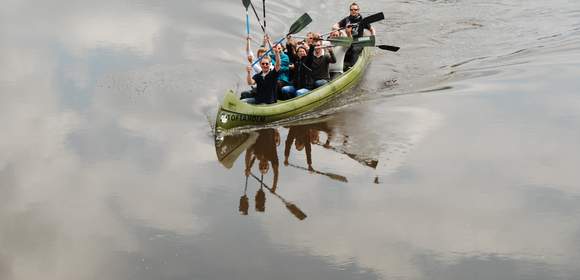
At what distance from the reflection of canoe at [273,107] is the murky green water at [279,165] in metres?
0.33

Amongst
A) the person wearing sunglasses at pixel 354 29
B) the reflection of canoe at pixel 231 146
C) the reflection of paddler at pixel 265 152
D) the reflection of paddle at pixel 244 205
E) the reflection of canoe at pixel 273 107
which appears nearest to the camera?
the reflection of paddle at pixel 244 205

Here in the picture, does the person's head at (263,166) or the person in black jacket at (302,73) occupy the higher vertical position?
the person in black jacket at (302,73)

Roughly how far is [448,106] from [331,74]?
329 cm

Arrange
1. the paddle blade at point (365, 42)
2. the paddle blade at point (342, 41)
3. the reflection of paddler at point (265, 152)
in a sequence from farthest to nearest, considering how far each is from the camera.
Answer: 1. the paddle blade at point (365, 42)
2. the paddle blade at point (342, 41)
3. the reflection of paddler at point (265, 152)

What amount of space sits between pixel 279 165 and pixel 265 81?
2.30 metres

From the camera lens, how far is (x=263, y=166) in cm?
1404

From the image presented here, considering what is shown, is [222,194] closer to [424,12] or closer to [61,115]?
[61,115]

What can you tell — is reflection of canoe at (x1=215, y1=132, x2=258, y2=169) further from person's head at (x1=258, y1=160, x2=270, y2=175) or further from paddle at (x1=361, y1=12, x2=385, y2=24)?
paddle at (x1=361, y1=12, x2=385, y2=24)

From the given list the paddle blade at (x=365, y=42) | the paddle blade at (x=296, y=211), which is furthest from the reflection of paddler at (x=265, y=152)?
the paddle blade at (x=365, y=42)

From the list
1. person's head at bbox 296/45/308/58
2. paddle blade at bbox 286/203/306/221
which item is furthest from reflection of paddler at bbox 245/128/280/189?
person's head at bbox 296/45/308/58

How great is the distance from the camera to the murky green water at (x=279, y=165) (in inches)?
426

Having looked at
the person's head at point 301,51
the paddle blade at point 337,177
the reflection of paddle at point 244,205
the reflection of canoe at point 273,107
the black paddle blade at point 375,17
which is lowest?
the reflection of paddle at point 244,205

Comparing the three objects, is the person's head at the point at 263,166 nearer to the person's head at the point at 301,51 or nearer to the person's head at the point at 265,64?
the person's head at the point at 265,64

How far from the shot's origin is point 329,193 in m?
12.8
